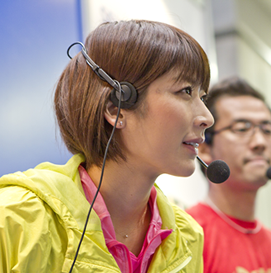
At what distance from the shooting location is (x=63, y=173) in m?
1.01

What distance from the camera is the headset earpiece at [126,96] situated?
973 millimetres

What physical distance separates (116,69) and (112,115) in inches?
4.8

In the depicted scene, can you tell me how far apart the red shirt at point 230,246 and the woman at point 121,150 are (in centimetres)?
44

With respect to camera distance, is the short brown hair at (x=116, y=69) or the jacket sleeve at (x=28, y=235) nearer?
→ the jacket sleeve at (x=28, y=235)

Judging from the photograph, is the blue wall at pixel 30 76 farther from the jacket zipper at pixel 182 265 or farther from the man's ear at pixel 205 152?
the man's ear at pixel 205 152

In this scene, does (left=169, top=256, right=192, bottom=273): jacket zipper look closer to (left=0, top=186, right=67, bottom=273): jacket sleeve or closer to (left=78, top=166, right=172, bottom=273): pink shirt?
(left=78, top=166, right=172, bottom=273): pink shirt

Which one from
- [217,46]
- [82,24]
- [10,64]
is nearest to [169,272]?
[10,64]

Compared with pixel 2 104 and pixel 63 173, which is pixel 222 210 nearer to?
pixel 63 173

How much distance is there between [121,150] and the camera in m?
1.03

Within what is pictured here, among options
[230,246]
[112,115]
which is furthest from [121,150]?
[230,246]

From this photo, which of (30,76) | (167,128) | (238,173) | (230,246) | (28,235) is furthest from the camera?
(238,173)

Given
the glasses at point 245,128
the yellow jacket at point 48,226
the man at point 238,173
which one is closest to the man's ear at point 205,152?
the man at point 238,173

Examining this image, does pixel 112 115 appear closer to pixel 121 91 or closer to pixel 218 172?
pixel 121 91

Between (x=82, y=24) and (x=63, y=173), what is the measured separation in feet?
2.38
